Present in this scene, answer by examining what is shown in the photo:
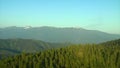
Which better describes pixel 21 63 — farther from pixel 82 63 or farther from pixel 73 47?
pixel 73 47

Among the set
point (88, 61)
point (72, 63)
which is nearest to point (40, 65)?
point (72, 63)

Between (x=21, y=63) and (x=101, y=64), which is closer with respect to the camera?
(x=101, y=64)

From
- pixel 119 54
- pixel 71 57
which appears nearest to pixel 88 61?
pixel 71 57

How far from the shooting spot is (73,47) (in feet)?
580

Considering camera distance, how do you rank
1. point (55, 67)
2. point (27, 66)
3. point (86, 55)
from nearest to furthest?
point (55, 67), point (27, 66), point (86, 55)

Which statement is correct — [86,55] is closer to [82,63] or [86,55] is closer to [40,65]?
[82,63]

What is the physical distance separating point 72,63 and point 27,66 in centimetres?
2777

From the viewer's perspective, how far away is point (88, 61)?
13600 cm

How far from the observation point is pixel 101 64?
130375mm

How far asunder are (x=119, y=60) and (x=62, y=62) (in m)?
34.5

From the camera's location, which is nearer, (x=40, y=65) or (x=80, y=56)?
(x=40, y=65)

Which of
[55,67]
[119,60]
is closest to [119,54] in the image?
[119,60]

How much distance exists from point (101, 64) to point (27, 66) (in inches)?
1727

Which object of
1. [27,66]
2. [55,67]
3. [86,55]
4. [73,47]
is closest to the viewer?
[55,67]
